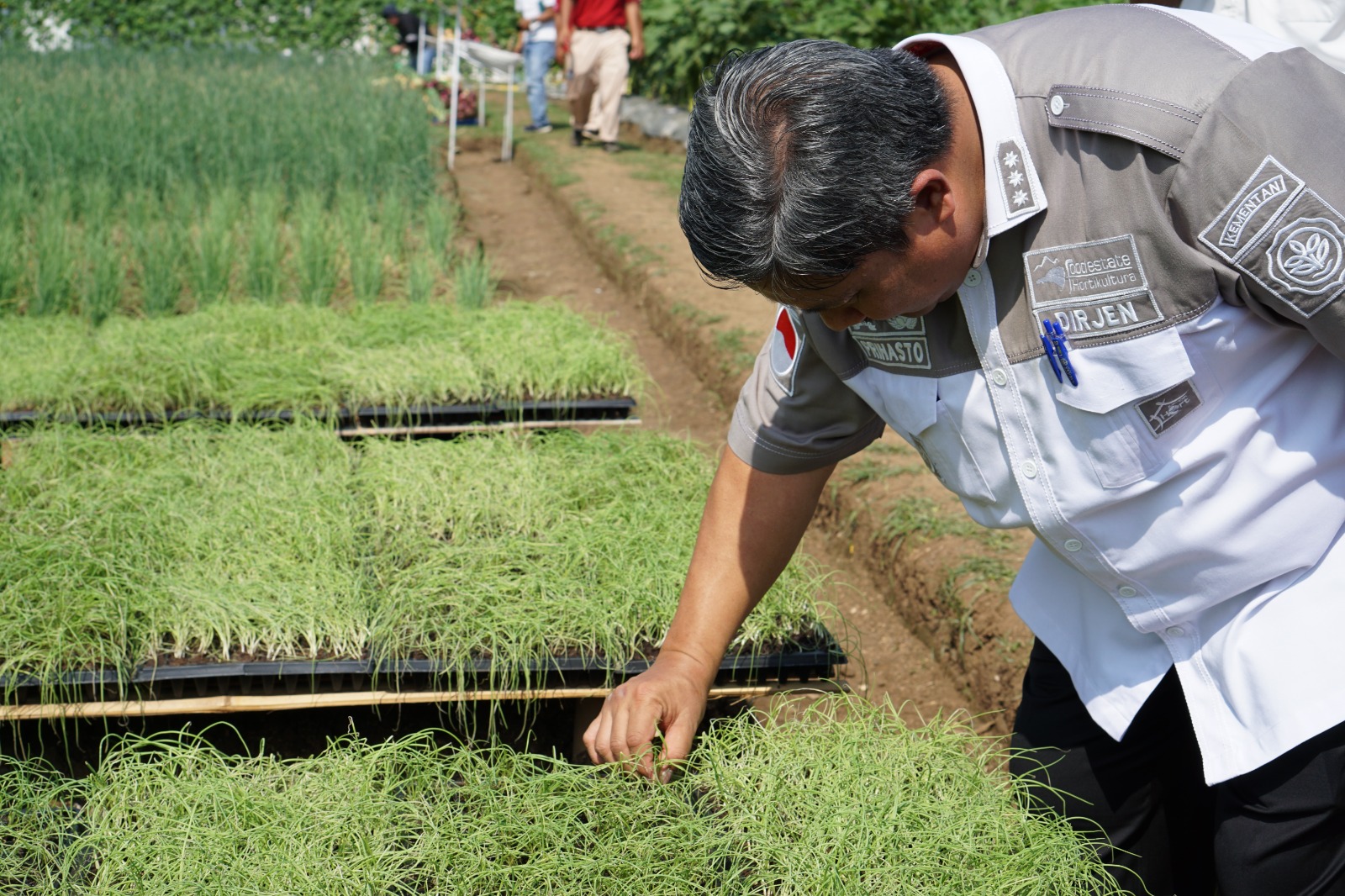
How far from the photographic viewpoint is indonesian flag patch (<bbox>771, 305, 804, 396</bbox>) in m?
1.44

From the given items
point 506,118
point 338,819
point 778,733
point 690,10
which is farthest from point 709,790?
point 690,10

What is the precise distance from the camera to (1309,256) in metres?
1.07

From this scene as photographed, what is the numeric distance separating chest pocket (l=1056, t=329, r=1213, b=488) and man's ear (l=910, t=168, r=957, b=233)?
21 centimetres

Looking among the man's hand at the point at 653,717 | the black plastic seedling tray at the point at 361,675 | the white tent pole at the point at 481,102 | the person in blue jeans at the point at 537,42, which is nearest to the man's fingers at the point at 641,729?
the man's hand at the point at 653,717

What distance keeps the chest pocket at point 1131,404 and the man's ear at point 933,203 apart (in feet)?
0.70

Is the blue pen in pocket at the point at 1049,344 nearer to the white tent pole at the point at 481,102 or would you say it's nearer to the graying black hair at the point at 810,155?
the graying black hair at the point at 810,155

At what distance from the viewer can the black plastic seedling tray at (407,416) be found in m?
3.33

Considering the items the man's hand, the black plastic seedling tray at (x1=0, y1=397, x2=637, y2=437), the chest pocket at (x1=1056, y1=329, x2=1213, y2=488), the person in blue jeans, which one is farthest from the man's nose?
the person in blue jeans

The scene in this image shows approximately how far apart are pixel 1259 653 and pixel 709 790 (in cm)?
69

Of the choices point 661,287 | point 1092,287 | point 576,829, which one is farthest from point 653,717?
point 661,287

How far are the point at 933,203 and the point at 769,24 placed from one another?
888cm

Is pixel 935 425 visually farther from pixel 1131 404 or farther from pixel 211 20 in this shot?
pixel 211 20

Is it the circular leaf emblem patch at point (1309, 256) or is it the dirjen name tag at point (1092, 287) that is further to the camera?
the dirjen name tag at point (1092, 287)

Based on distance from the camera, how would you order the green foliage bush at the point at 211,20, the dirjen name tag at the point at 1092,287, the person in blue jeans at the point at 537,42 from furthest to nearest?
the green foliage bush at the point at 211,20 → the person in blue jeans at the point at 537,42 → the dirjen name tag at the point at 1092,287
